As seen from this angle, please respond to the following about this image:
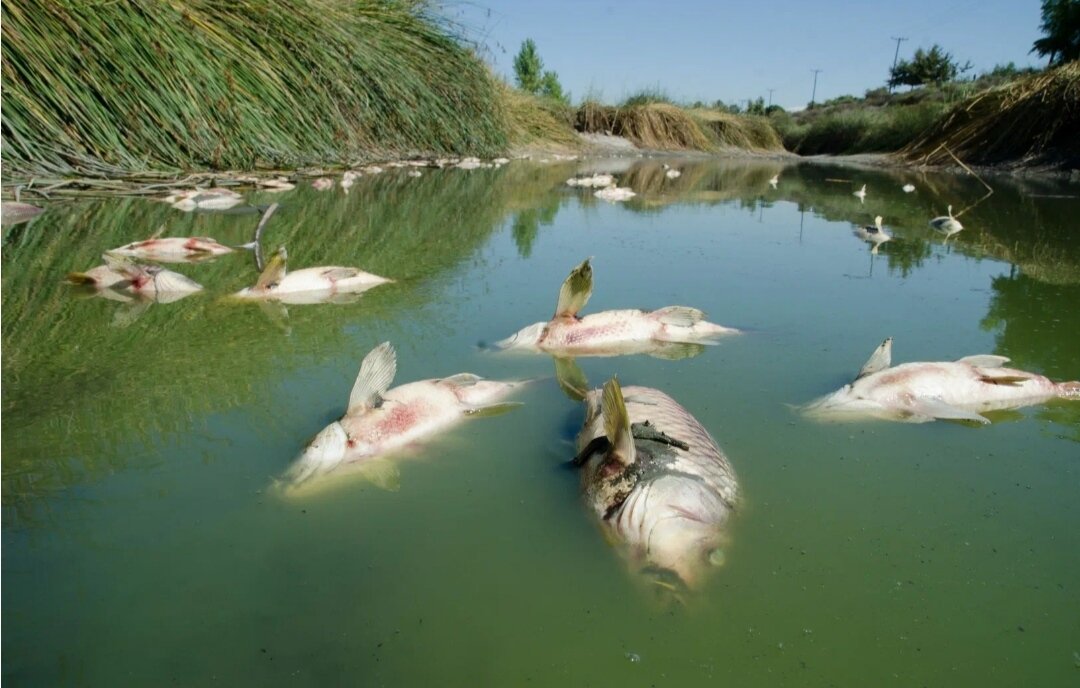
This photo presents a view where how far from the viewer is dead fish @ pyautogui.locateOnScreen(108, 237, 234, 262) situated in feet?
13.4

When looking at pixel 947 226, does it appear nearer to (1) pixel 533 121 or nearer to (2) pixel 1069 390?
(2) pixel 1069 390

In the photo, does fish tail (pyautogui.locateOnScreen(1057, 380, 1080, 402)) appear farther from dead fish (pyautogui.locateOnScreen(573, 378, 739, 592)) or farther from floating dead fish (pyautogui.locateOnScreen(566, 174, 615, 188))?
floating dead fish (pyautogui.locateOnScreen(566, 174, 615, 188))

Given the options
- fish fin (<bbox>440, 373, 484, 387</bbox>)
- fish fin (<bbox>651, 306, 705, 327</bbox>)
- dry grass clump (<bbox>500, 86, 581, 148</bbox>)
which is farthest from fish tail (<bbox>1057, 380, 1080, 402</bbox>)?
dry grass clump (<bbox>500, 86, 581, 148</bbox>)

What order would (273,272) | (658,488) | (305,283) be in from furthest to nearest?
1. (305,283)
2. (273,272)
3. (658,488)

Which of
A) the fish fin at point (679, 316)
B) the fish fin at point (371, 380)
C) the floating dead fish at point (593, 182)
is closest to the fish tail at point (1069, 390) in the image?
the fish fin at point (679, 316)

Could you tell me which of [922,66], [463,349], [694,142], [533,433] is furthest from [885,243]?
[922,66]

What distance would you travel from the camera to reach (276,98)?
8484 mm

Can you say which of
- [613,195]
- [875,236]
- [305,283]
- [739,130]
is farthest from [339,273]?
[739,130]

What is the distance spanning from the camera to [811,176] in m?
14.4

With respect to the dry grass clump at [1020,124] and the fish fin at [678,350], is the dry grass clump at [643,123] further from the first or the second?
the fish fin at [678,350]

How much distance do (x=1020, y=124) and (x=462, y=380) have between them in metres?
15.0

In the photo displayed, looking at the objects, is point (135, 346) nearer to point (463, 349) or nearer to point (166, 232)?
point (463, 349)

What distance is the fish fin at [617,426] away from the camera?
1.67 meters

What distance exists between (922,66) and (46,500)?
140 ft
